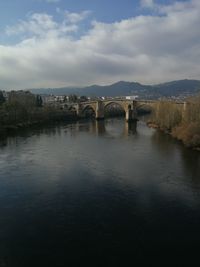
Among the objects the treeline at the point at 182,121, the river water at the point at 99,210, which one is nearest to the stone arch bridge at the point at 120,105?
the treeline at the point at 182,121

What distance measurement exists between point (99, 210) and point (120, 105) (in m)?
54.5

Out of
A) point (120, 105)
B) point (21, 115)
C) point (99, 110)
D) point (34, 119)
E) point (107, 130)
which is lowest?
point (107, 130)

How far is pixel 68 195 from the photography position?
13102 millimetres

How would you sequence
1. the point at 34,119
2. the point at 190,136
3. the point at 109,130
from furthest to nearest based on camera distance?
the point at 34,119
the point at 109,130
the point at 190,136

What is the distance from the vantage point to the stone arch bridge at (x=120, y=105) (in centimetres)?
5741

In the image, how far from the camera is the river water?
8.70 meters

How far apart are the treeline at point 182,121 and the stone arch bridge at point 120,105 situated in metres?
13.3

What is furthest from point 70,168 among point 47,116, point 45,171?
point 47,116

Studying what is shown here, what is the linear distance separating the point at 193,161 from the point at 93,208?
9.90 m

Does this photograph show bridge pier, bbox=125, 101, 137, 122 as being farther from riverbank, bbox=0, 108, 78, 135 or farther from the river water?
Result: the river water

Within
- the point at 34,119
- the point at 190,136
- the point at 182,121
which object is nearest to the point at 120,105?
the point at 34,119

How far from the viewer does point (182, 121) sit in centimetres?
3206

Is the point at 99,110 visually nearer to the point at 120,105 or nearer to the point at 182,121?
the point at 120,105

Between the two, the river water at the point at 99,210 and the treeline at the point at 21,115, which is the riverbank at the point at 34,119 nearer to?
the treeline at the point at 21,115
